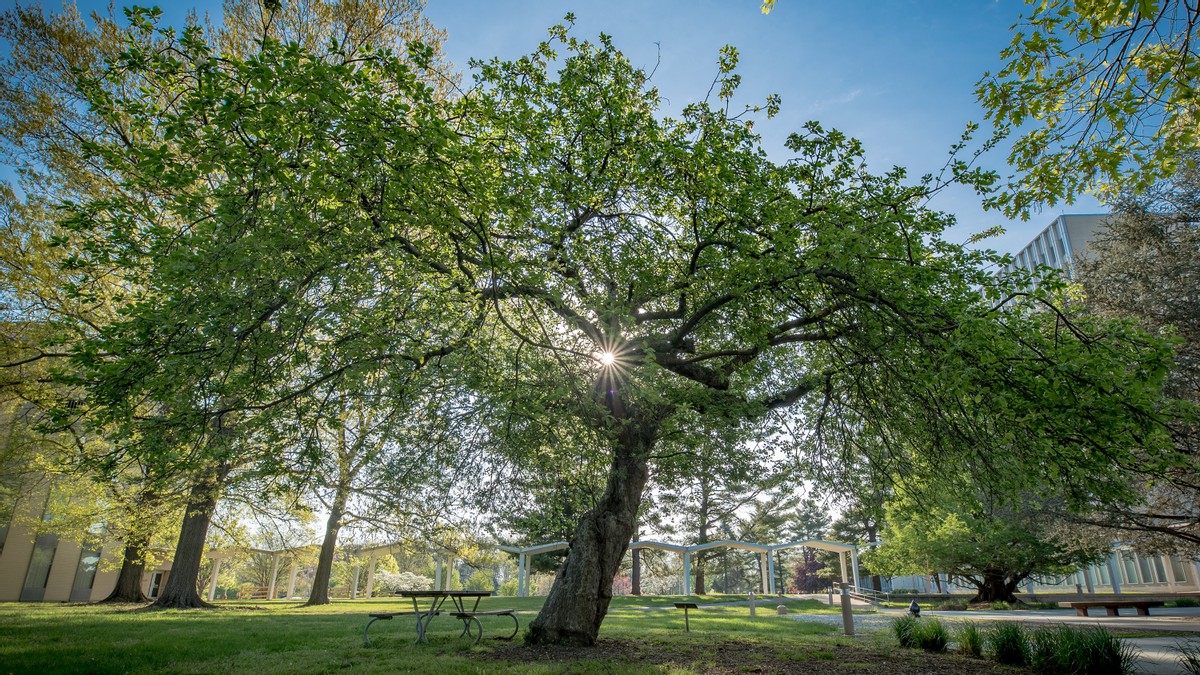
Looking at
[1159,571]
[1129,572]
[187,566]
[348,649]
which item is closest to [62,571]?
[187,566]

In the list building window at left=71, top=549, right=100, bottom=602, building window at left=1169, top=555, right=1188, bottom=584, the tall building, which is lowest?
building window at left=71, top=549, right=100, bottom=602

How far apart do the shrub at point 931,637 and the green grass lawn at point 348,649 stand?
52cm

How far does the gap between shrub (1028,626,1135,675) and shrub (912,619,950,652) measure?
180 centimetres

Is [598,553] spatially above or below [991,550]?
below

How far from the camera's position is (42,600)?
27828mm

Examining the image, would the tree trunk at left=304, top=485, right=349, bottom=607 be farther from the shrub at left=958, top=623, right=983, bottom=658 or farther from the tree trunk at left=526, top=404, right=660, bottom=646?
the shrub at left=958, top=623, right=983, bottom=658

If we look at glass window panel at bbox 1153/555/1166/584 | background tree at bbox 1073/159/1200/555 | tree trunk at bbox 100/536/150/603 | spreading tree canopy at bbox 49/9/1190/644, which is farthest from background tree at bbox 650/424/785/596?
glass window panel at bbox 1153/555/1166/584

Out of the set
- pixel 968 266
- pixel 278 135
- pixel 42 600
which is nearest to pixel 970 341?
pixel 968 266

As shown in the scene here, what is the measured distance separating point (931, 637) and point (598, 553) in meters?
5.74

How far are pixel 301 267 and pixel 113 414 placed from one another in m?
2.39

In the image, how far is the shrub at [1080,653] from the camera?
6.86m

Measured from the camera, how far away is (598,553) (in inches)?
407

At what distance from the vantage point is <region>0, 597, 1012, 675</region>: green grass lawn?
730cm

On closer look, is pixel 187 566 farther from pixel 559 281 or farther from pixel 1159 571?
pixel 1159 571
